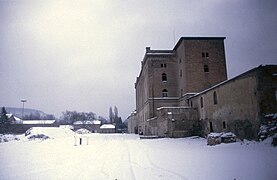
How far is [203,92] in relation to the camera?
2428 centimetres

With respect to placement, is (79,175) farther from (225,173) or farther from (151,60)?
(151,60)

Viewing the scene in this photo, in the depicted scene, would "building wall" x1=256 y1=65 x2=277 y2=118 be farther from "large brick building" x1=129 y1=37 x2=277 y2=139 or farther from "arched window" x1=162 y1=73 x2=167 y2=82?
"arched window" x1=162 y1=73 x2=167 y2=82

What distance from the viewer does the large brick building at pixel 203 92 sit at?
14.0m

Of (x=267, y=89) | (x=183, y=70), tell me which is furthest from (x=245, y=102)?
(x=183, y=70)

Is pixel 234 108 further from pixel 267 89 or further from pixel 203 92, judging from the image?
pixel 203 92

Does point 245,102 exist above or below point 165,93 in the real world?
below

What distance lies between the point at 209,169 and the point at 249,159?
211cm

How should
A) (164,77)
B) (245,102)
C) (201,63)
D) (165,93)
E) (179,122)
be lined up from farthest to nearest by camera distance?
(164,77)
(165,93)
(201,63)
(179,122)
(245,102)

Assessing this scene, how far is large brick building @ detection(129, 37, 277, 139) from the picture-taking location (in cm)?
1398

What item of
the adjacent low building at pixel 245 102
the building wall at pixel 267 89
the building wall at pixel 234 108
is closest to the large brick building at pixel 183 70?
the building wall at pixel 234 108

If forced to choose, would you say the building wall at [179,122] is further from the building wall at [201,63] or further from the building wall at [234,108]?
the building wall at [201,63]

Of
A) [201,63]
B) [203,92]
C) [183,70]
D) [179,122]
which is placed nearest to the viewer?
[203,92]

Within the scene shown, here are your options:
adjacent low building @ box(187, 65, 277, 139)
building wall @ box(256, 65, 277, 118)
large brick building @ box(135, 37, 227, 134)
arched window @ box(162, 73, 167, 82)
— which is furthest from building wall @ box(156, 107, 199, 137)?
building wall @ box(256, 65, 277, 118)

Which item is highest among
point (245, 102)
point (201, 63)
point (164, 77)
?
point (201, 63)
